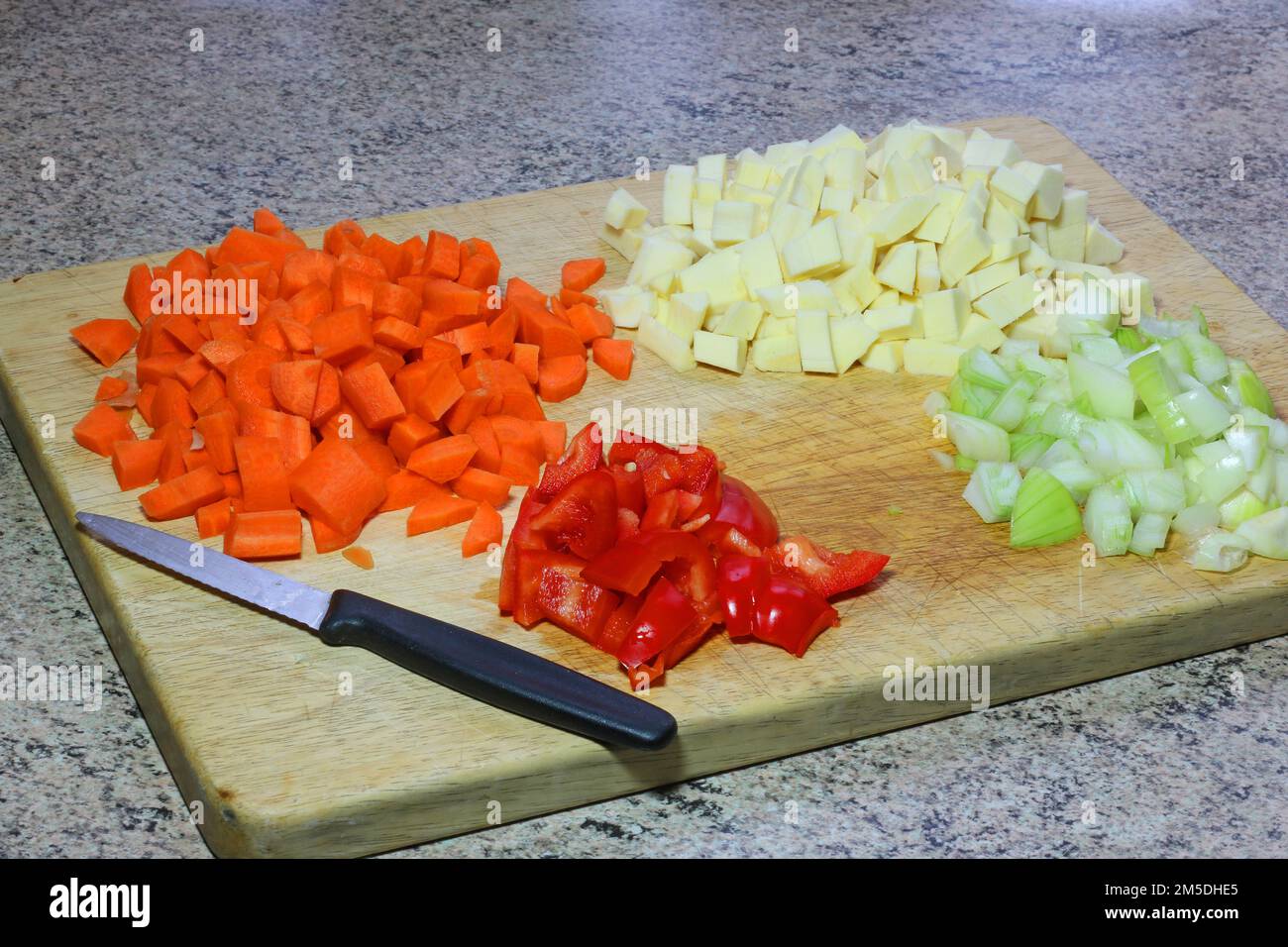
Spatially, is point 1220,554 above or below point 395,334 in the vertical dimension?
below

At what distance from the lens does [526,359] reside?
242 centimetres

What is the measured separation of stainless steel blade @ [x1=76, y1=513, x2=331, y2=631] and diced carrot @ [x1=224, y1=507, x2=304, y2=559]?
0.06 m

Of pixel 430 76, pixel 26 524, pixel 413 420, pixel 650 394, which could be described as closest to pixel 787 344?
pixel 650 394

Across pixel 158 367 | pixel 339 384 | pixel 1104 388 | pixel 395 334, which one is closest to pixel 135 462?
pixel 158 367

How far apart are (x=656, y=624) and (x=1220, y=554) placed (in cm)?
84

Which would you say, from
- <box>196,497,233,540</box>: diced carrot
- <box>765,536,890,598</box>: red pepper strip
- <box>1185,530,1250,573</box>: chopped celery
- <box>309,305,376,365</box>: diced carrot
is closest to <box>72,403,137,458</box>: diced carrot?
<box>196,497,233,540</box>: diced carrot

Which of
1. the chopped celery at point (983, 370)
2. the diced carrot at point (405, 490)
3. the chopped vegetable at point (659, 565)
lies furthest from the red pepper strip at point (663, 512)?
the chopped celery at point (983, 370)

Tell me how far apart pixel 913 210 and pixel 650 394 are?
57cm

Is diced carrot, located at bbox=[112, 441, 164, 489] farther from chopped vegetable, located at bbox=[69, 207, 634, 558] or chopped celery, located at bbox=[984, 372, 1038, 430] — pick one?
chopped celery, located at bbox=[984, 372, 1038, 430]

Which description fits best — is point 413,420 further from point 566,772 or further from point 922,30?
point 922,30

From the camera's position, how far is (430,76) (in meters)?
3.73

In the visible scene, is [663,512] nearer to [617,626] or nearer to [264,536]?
[617,626]

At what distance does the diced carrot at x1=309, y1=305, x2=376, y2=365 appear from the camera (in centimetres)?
227

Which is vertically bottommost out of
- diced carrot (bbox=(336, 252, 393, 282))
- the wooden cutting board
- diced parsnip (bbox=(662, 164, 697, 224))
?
the wooden cutting board
